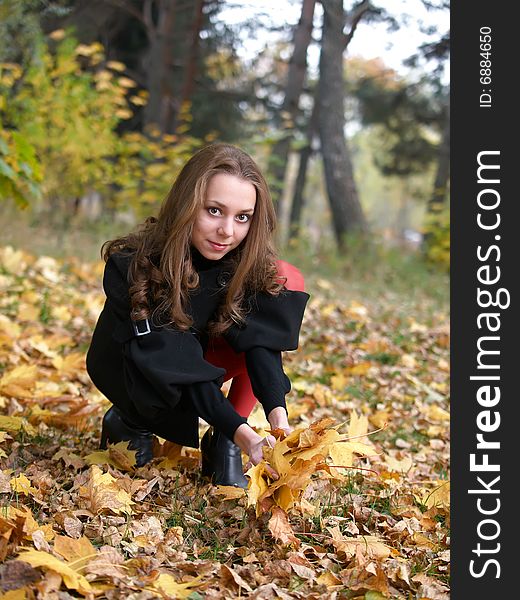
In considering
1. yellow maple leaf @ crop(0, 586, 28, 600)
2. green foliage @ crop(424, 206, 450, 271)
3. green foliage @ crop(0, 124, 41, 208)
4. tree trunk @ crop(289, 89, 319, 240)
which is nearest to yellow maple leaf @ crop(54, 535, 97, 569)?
yellow maple leaf @ crop(0, 586, 28, 600)

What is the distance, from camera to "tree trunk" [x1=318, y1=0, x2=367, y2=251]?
995cm

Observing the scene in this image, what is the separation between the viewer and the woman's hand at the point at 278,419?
93.4 inches

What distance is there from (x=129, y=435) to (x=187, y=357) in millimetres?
527

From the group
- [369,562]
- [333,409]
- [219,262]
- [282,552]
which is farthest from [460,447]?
[333,409]

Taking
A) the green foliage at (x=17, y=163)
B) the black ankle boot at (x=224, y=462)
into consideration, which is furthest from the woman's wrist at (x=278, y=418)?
the green foliage at (x=17, y=163)

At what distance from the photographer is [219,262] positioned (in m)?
2.66

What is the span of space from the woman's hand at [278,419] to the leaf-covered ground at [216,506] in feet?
0.54

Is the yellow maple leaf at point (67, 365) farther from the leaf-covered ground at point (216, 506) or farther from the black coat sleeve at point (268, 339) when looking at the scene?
the black coat sleeve at point (268, 339)

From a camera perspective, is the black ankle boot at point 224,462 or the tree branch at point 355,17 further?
the tree branch at point 355,17

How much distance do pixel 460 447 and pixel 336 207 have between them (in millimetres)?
8306

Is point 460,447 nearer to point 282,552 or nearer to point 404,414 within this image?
point 282,552

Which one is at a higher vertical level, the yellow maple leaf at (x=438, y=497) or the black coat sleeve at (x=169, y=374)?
the black coat sleeve at (x=169, y=374)

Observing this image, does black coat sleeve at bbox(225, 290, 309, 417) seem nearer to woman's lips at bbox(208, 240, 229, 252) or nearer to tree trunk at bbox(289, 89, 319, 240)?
woman's lips at bbox(208, 240, 229, 252)

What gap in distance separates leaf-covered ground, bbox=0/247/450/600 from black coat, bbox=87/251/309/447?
224 mm
